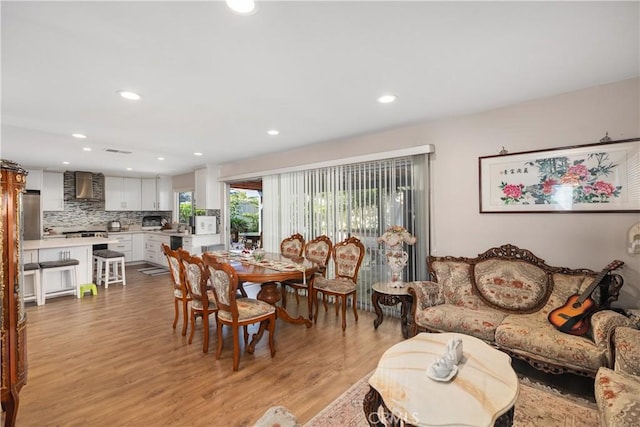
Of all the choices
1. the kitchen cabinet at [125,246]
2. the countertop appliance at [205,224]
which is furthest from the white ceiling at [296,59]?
the kitchen cabinet at [125,246]

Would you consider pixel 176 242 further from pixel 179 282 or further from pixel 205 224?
pixel 179 282

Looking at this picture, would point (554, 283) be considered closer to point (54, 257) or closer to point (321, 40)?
point (321, 40)

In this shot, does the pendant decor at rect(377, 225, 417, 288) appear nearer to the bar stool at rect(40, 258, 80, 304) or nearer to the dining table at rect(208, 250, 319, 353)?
the dining table at rect(208, 250, 319, 353)

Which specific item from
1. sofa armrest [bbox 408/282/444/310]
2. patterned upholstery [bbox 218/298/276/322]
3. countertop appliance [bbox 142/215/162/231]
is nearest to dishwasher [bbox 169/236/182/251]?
countertop appliance [bbox 142/215/162/231]

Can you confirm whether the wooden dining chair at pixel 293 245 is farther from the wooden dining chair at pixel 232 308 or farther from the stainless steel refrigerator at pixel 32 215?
the stainless steel refrigerator at pixel 32 215

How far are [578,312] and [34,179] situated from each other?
953 centimetres

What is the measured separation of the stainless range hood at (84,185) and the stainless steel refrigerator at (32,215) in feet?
2.43

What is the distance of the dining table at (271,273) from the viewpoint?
2955 mm

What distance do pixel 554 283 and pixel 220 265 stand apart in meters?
2.98

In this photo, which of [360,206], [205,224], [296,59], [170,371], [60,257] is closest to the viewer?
[296,59]

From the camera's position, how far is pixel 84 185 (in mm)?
7258

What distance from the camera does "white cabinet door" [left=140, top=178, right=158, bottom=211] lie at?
8336mm

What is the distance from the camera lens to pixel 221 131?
3850mm

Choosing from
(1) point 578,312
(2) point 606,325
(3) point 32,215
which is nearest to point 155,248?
(3) point 32,215
